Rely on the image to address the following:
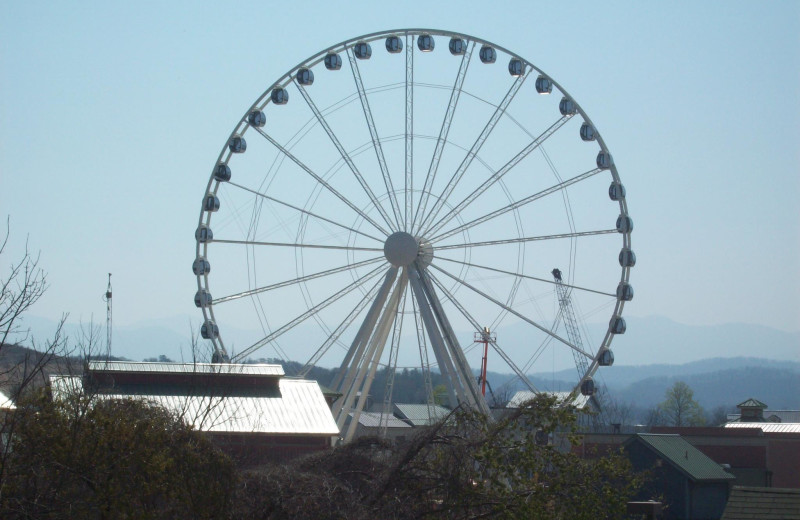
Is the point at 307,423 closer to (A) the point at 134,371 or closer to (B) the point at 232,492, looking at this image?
(A) the point at 134,371

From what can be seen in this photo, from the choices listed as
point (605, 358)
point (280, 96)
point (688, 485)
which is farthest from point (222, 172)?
point (688, 485)

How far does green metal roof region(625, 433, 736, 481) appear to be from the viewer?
49.2 m

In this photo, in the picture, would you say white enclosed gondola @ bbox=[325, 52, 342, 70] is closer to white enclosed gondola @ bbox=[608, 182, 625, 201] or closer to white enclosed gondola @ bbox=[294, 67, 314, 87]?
white enclosed gondola @ bbox=[294, 67, 314, 87]

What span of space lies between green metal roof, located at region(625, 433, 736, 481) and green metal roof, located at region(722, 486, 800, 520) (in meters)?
26.3

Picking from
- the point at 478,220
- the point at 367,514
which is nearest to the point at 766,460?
the point at 478,220

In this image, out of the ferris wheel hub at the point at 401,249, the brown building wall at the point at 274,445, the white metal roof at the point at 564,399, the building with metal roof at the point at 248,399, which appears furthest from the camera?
the ferris wheel hub at the point at 401,249

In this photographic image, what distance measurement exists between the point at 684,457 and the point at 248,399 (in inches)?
866

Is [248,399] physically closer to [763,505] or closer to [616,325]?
[616,325]

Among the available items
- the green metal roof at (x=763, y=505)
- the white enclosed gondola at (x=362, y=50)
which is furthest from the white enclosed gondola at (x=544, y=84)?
the green metal roof at (x=763, y=505)

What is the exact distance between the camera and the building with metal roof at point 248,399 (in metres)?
33.0

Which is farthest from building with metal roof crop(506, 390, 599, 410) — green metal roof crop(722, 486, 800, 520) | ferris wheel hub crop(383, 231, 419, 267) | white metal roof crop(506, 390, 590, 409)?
ferris wheel hub crop(383, 231, 419, 267)

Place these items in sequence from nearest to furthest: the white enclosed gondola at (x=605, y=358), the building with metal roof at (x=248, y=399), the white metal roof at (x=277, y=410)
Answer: the building with metal roof at (x=248, y=399) → the white metal roof at (x=277, y=410) → the white enclosed gondola at (x=605, y=358)

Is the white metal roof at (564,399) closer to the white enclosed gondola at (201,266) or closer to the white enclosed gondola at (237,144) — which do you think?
the white enclosed gondola at (201,266)

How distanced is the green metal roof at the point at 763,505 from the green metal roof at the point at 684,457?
86.2 ft
